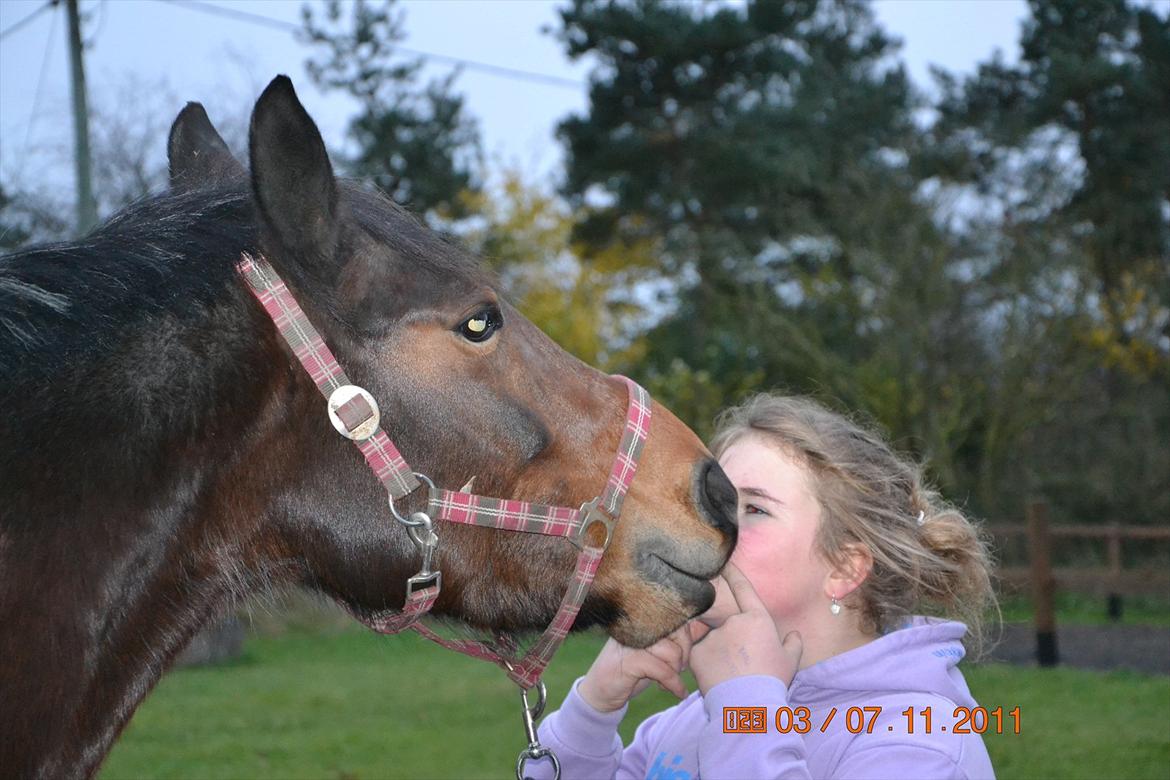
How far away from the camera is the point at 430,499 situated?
6.55 feet

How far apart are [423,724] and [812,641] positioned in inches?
214

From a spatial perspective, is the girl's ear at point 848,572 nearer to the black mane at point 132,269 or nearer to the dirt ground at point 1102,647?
the black mane at point 132,269

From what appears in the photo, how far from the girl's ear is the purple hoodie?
166mm

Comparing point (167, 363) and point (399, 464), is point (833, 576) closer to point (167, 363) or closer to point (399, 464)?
point (399, 464)

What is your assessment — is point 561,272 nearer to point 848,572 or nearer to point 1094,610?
point 1094,610

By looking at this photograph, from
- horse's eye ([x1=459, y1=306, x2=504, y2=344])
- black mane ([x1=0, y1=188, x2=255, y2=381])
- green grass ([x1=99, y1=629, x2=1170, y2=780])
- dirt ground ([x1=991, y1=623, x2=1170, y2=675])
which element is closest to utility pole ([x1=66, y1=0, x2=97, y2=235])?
green grass ([x1=99, y1=629, x2=1170, y2=780])

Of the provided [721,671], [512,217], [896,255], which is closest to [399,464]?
[721,671]

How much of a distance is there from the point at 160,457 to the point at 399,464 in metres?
0.40

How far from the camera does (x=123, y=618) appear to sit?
71.1 inches

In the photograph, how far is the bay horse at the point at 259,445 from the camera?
1.74m

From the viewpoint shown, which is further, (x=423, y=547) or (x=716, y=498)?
(x=716, y=498)

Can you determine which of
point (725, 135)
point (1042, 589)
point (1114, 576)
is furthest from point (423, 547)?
point (725, 135)

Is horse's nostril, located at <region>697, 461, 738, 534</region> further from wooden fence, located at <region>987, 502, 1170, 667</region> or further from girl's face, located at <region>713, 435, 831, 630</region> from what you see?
wooden fence, located at <region>987, 502, 1170, 667</region>

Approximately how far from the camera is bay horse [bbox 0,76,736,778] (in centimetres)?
174
